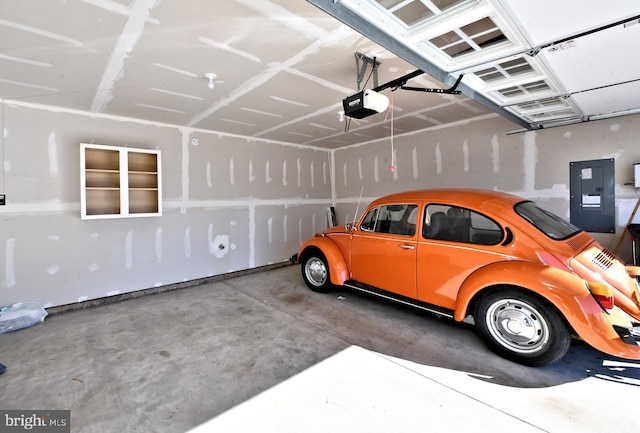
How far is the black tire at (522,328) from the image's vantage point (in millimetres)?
2201

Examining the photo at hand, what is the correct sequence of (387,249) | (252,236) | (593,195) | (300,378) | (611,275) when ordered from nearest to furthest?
(300,378) → (611,275) → (387,249) → (593,195) → (252,236)

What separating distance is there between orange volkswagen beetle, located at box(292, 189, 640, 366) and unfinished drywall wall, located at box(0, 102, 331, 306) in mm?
2883

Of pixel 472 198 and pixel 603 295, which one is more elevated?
pixel 472 198

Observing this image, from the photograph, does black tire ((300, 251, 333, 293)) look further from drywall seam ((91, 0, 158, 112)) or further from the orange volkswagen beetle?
drywall seam ((91, 0, 158, 112))

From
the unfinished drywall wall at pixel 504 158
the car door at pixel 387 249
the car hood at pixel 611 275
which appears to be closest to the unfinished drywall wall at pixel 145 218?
the unfinished drywall wall at pixel 504 158

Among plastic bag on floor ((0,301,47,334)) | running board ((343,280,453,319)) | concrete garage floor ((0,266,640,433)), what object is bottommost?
concrete garage floor ((0,266,640,433))

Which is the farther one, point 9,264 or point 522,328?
point 9,264

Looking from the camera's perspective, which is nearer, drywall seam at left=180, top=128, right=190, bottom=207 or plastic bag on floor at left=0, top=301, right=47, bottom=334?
plastic bag on floor at left=0, top=301, right=47, bottom=334

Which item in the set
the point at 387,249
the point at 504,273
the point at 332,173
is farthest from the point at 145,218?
the point at 504,273

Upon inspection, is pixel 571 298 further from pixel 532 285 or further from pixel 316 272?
pixel 316 272

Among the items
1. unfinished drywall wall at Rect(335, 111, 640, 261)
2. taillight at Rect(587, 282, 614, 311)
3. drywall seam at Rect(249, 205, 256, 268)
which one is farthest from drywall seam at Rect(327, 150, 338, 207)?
taillight at Rect(587, 282, 614, 311)

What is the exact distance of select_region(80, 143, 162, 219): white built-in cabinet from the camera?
3.81 meters

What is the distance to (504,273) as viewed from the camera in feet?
7.82

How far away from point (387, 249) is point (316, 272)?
1.38 meters
